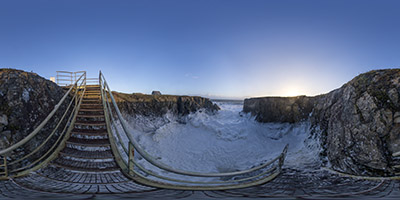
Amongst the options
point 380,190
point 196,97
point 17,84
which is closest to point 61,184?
point 17,84

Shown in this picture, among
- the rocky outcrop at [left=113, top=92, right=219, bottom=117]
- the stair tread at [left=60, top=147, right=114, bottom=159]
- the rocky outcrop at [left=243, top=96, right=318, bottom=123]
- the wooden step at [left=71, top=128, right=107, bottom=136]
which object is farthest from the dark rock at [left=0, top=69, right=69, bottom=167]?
the rocky outcrop at [left=243, top=96, right=318, bottom=123]

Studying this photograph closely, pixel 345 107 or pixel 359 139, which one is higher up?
pixel 345 107

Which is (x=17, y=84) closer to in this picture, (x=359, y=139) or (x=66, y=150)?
(x=66, y=150)

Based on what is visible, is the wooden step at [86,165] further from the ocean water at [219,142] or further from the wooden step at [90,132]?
the ocean water at [219,142]

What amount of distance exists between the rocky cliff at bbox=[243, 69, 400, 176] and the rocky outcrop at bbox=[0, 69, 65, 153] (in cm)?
1118

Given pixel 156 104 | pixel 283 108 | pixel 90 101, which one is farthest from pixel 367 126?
pixel 156 104

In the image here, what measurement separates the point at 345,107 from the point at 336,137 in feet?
4.28

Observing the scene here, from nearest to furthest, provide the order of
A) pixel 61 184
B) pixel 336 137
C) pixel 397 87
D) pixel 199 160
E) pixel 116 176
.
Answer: pixel 61 184 → pixel 116 176 → pixel 397 87 → pixel 336 137 → pixel 199 160

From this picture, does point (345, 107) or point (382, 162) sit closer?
point (382, 162)

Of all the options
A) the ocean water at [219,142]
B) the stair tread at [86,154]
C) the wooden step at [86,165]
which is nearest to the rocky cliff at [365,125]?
the ocean water at [219,142]

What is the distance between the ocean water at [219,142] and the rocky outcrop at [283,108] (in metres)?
0.52

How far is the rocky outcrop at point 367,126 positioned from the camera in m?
5.50

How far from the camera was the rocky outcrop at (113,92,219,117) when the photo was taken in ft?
46.4

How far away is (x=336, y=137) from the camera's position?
703 cm
